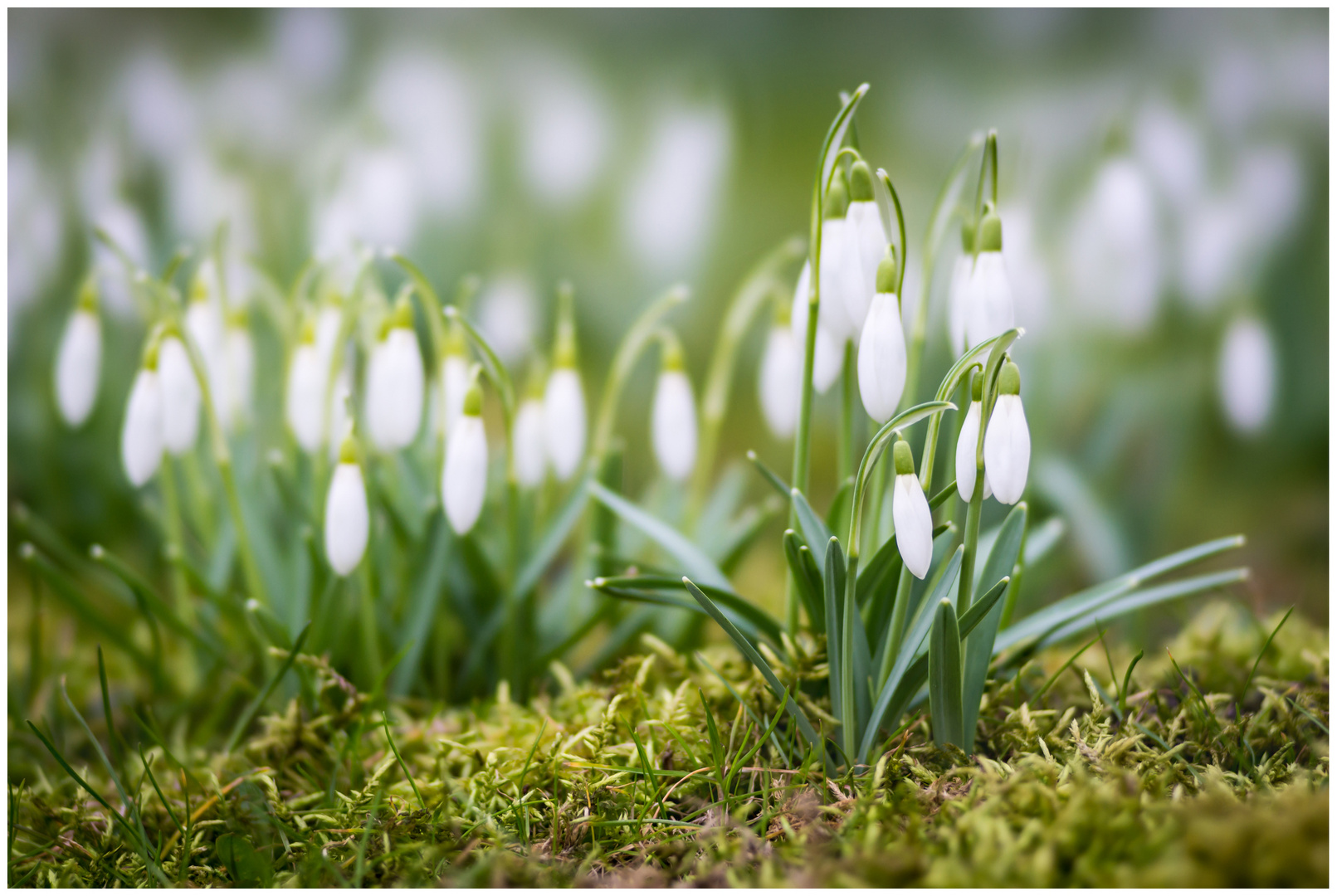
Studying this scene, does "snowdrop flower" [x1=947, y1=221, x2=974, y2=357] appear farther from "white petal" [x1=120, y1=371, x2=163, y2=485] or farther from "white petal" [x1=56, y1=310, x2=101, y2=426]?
"white petal" [x1=56, y1=310, x2=101, y2=426]

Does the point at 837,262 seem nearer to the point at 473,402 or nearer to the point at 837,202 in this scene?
the point at 837,202

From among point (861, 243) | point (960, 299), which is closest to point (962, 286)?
point (960, 299)

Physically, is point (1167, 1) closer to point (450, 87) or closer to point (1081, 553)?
point (1081, 553)

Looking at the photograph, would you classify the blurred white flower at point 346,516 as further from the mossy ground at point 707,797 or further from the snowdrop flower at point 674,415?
the snowdrop flower at point 674,415

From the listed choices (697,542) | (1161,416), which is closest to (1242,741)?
(697,542)

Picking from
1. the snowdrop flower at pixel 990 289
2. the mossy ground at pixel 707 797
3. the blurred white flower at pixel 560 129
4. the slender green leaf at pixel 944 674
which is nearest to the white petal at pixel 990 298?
the snowdrop flower at pixel 990 289
